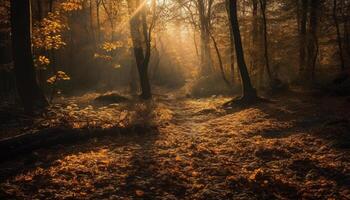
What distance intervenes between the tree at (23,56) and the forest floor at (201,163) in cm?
237

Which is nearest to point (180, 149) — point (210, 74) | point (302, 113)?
point (302, 113)

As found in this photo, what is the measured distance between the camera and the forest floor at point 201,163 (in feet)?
21.3

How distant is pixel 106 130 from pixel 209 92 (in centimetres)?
1650

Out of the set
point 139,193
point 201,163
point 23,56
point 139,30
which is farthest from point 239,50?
point 139,193

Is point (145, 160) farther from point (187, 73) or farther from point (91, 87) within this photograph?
point (187, 73)

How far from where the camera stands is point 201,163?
836cm

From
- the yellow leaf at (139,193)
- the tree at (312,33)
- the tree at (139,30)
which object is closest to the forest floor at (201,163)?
the yellow leaf at (139,193)

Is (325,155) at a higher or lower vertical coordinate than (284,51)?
lower

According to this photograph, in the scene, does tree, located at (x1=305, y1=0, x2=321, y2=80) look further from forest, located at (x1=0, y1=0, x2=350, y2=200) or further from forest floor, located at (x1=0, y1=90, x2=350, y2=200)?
forest floor, located at (x1=0, y1=90, x2=350, y2=200)

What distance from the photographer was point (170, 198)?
20.8 ft

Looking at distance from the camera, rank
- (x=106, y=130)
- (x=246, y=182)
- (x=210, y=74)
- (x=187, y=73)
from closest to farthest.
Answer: (x=246, y=182) < (x=106, y=130) < (x=210, y=74) < (x=187, y=73)

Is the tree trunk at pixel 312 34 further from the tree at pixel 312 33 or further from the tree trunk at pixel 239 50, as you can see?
the tree trunk at pixel 239 50

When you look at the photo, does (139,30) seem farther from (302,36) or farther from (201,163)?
(201,163)

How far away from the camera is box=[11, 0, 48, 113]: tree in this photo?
1383 cm
